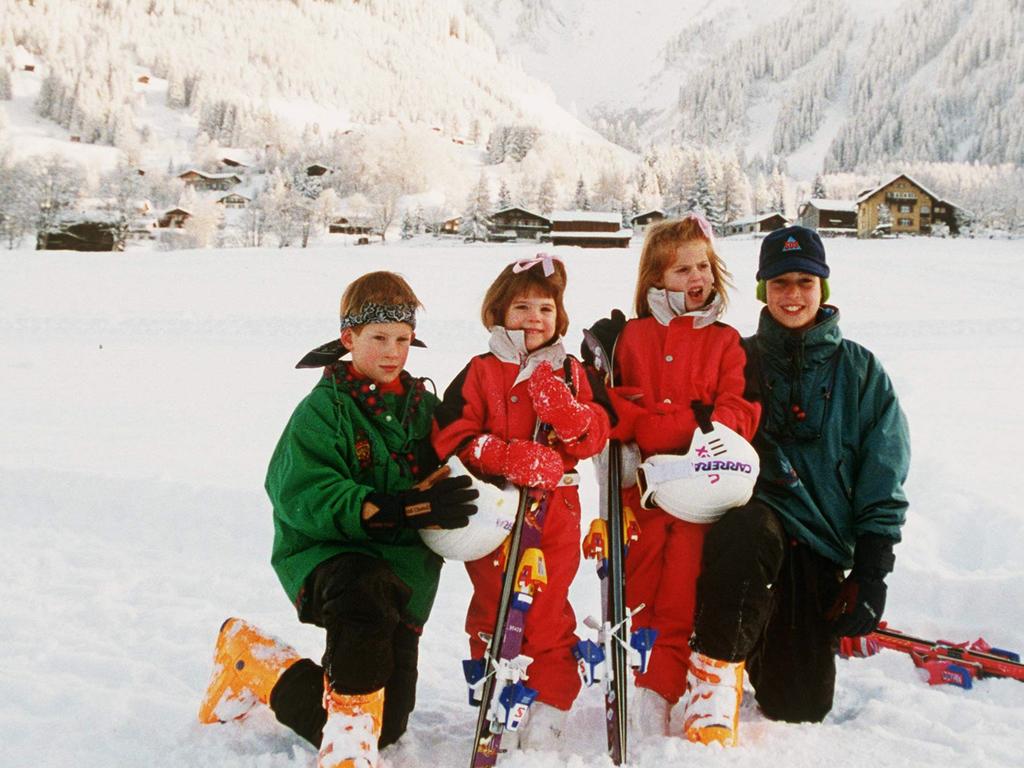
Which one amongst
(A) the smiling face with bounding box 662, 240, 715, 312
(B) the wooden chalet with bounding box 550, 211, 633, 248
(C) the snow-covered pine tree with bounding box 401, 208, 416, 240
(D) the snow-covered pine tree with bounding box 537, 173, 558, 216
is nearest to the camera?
(A) the smiling face with bounding box 662, 240, 715, 312

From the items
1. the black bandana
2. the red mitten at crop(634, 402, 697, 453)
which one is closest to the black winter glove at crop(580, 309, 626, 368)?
the red mitten at crop(634, 402, 697, 453)

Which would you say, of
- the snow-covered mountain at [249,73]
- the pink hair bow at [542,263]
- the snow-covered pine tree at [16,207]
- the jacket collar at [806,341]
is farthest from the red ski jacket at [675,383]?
the snow-covered mountain at [249,73]

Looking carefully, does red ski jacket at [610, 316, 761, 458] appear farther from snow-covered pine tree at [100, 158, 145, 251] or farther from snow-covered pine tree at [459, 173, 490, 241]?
snow-covered pine tree at [100, 158, 145, 251]

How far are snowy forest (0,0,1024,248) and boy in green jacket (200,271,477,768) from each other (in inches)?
2349

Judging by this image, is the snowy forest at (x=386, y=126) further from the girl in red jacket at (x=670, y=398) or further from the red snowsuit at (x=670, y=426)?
the red snowsuit at (x=670, y=426)

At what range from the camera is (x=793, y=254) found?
3076 millimetres

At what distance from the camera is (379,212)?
7738 cm

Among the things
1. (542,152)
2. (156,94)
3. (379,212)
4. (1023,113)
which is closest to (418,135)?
(542,152)

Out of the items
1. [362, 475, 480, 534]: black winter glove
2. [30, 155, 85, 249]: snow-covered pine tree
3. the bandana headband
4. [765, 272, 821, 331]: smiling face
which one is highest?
[30, 155, 85, 249]: snow-covered pine tree

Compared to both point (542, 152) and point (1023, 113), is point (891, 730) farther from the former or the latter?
point (1023, 113)

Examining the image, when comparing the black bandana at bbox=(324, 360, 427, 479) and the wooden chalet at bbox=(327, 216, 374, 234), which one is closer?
the black bandana at bbox=(324, 360, 427, 479)

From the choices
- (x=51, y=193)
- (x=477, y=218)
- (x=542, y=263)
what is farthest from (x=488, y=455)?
(x=51, y=193)

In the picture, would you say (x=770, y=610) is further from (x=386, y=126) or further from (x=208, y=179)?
(x=386, y=126)

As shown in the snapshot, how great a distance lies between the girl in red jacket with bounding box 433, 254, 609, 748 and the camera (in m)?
2.67
